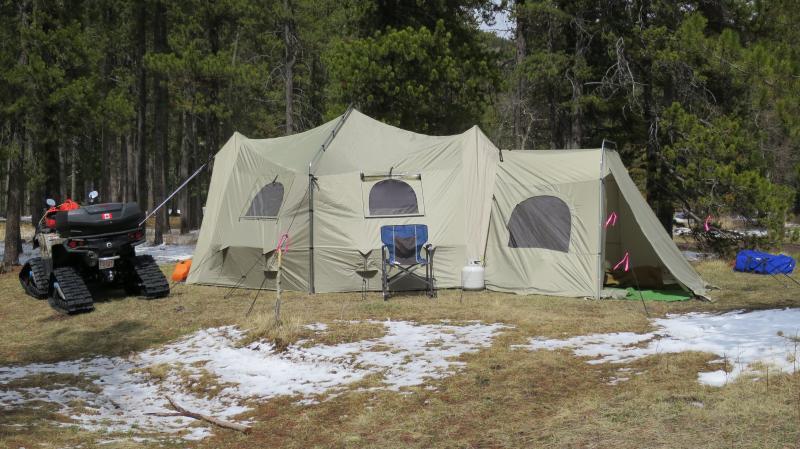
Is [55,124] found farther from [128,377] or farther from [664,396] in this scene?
[664,396]

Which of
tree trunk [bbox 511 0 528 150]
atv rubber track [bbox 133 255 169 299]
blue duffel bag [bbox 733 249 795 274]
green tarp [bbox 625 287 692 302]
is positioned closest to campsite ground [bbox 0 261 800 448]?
green tarp [bbox 625 287 692 302]

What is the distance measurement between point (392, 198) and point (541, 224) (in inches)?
97.2

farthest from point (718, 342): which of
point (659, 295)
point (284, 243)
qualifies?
point (284, 243)

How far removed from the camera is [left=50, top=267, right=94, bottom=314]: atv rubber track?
32.6ft

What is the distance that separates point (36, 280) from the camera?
11.2 meters

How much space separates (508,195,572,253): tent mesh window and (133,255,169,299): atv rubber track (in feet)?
18.2

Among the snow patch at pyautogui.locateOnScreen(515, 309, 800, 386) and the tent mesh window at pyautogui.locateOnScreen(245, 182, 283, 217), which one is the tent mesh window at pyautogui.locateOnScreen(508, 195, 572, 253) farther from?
the tent mesh window at pyautogui.locateOnScreen(245, 182, 283, 217)

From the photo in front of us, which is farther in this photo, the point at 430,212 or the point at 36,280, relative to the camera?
the point at 430,212

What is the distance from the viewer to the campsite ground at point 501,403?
4613 mm

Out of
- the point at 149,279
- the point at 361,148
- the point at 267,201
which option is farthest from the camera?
the point at 361,148

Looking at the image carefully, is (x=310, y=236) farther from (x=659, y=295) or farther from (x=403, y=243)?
(x=659, y=295)

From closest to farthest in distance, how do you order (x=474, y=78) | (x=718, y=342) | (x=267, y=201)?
(x=718, y=342) < (x=267, y=201) < (x=474, y=78)

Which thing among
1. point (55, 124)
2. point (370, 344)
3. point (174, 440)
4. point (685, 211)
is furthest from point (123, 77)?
point (174, 440)

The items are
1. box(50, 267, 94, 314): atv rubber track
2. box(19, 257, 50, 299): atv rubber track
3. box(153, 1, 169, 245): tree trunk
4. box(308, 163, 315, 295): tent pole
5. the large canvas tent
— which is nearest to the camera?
box(50, 267, 94, 314): atv rubber track
